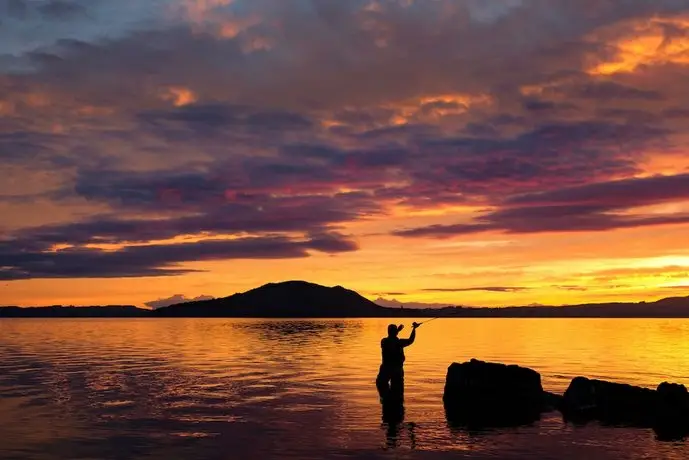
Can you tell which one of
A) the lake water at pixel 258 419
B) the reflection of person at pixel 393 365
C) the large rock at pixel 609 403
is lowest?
the lake water at pixel 258 419

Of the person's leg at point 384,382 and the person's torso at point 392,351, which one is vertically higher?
the person's torso at point 392,351

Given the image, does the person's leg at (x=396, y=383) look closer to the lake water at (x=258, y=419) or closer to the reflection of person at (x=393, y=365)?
the reflection of person at (x=393, y=365)

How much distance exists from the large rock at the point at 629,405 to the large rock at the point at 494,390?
128 cm

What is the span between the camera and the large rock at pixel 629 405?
996 inches

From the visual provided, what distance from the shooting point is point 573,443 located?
22.0 meters

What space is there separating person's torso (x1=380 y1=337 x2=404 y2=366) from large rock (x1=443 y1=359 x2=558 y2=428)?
2449mm

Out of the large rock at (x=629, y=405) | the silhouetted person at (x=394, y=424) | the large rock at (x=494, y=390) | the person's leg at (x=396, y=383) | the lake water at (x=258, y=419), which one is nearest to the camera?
the lake water at (x=258, y=419)

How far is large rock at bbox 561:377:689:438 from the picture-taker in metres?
25.3

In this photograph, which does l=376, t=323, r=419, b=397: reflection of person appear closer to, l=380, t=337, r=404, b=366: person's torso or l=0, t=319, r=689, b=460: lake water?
l=380, t=337, r=404, b=366: person's torso

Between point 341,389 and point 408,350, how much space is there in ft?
117

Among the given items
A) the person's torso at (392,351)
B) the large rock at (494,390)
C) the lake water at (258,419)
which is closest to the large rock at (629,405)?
the lake water at (258,419)

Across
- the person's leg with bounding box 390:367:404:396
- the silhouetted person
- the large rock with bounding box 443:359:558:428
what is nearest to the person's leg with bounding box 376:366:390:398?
the person's leg with bounding box 390:367:404:396

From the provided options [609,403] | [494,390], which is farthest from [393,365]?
[609,403]

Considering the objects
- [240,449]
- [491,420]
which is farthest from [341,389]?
[240,449]
